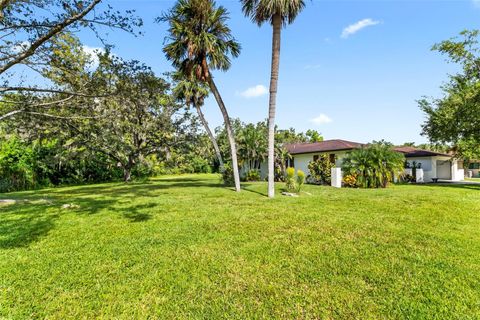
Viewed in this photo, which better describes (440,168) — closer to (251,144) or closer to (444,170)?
(444,170)

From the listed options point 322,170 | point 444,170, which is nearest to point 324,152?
point 322,170

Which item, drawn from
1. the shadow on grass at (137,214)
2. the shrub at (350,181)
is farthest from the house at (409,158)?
the shadow on grass at (137,214)

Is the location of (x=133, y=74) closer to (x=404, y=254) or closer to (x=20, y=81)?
(x=20, y=81)

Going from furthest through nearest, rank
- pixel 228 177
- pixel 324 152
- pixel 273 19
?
pixel 324 152
pixel 228 177
pixel 273 19

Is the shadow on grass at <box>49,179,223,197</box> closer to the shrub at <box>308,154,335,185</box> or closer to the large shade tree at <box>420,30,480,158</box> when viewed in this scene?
the shrub at <box>308,154,335,185</box>

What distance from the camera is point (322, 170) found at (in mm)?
17875

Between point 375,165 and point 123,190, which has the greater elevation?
point 375,165

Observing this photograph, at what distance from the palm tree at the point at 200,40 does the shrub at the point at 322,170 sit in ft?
25.6

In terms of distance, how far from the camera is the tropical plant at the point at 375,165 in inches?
601

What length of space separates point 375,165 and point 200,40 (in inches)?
477

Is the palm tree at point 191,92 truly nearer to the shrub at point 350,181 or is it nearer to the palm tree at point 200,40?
the palm tree at point 200,40

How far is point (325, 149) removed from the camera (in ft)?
66.4

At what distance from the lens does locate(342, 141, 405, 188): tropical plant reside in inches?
601

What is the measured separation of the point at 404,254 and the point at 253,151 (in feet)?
53.6
